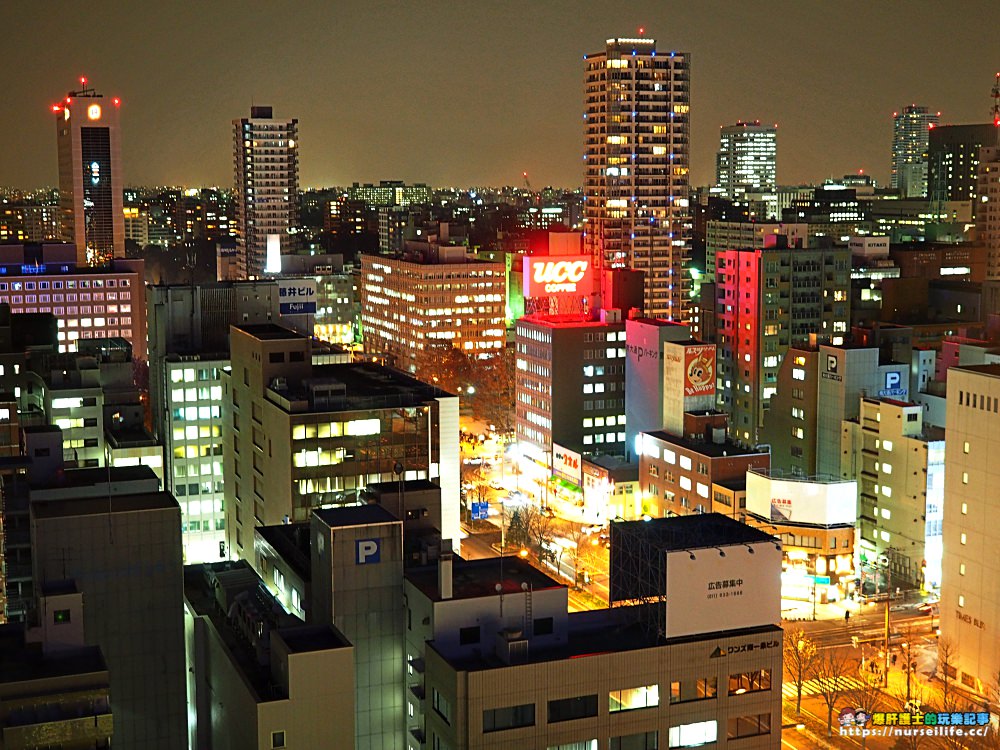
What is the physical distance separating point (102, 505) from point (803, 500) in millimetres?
27650

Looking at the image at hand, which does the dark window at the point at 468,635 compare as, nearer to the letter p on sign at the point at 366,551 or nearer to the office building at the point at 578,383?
the letter p on sign at the point at 366,551

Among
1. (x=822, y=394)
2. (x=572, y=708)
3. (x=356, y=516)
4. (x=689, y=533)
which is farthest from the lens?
(x=822, y=394)

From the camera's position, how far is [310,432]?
41.8 metres

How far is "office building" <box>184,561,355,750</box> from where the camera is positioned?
2522 cm

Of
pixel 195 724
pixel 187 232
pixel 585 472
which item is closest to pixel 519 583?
pixel 195 724

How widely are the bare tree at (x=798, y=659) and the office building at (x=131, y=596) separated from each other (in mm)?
18538

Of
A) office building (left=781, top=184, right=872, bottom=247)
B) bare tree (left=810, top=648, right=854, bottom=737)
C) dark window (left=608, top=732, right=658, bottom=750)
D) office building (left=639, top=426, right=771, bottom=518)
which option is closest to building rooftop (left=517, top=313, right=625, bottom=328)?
office building (left=639, top=426, right=771, bottom=518)

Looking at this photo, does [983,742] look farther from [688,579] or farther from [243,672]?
[243,672]

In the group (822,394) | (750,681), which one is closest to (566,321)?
(822,394)

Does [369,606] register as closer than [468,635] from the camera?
No

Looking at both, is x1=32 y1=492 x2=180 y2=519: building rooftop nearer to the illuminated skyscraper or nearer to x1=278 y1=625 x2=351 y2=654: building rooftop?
x1=278 y1=625 x2=351 y2=654: building rooftop

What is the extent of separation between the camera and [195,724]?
3116cm

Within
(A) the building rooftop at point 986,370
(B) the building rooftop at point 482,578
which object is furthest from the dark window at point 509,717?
(A) the building rooftop at point 986,370

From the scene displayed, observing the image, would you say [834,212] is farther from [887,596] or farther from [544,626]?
[544,626]
